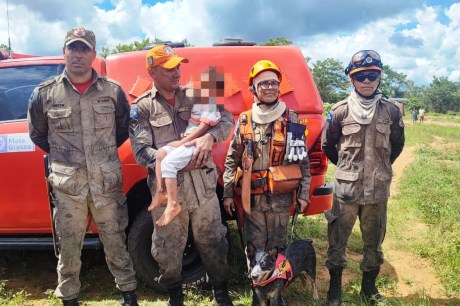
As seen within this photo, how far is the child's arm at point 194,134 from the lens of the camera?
8.77 feet

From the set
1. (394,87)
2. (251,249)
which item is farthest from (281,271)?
(394,87)

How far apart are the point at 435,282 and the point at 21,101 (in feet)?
14.1

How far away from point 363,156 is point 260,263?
1.18 m

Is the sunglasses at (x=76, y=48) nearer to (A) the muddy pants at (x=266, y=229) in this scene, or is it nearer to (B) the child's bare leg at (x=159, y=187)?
(B) the child's bare leg at (x=159, y=187)

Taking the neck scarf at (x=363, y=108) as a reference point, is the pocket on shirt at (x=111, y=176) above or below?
below

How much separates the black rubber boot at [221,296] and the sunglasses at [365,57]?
6.90 feet

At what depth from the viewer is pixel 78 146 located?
280cm

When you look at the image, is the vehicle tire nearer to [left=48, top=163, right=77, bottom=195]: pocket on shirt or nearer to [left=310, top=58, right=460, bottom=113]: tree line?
[left=48, top=163, right=77, bottom=195]: pocket on shirt

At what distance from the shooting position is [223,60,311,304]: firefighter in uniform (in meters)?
2.89

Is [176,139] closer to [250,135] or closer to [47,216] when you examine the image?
[250,135]

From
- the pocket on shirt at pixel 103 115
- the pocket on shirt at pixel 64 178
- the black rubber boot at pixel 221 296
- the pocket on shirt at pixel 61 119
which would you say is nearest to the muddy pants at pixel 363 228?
the black rubber boot at pixel 221 296

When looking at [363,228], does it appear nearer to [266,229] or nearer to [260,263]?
[266,229]

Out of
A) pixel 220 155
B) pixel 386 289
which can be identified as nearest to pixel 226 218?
pixel 220 155

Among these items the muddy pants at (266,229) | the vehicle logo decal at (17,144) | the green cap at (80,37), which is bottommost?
the muddy pants at (266,229)
